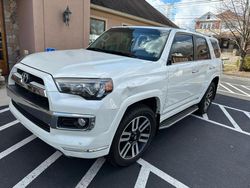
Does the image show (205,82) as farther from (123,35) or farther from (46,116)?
(46,116)

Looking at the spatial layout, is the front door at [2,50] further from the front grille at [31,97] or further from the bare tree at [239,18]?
the bare tree at [239,18]

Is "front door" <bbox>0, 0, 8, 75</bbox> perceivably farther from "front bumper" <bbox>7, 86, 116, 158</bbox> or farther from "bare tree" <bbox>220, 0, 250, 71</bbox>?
"bare tree" <bbox>220, 0, 250, 71</bbox>

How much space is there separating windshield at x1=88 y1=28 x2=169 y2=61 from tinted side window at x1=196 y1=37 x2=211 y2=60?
3.81ft

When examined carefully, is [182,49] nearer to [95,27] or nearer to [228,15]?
[95,27]

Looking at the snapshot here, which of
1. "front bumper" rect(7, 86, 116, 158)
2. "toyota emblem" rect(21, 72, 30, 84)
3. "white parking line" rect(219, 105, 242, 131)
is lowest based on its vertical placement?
"white parking line" rect(219, 105, 242, 131)

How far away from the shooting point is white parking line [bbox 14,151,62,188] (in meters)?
2.43

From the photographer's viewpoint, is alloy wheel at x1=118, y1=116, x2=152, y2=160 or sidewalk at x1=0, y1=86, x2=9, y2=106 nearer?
alloy wheel at x1=118, y1=116, x2=152, y2=160

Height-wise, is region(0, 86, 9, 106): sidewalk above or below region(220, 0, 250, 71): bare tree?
below

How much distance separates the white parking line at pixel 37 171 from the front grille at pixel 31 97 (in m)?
0.94

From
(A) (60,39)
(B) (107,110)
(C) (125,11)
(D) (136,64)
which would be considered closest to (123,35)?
(D) (136,64)

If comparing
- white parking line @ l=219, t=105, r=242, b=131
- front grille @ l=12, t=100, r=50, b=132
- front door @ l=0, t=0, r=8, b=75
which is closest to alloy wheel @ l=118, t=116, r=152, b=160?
front grille @ l=12, t=100, r=50, b=132

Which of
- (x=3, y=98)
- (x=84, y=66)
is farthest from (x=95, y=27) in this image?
(x=84, y=66)

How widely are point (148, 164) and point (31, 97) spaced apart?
1.84 m

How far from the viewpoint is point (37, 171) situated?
2656 millimetres
